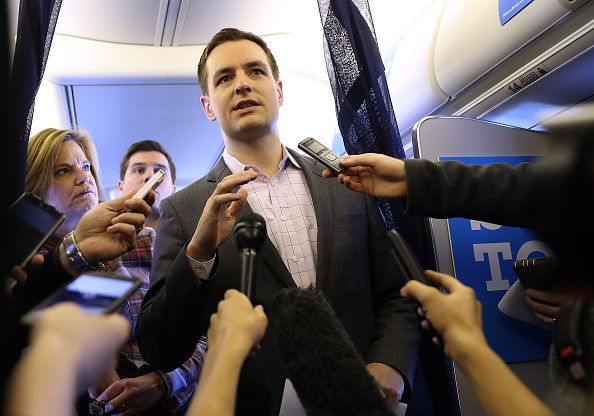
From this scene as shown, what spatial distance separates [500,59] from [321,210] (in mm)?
1351

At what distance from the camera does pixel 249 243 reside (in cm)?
106

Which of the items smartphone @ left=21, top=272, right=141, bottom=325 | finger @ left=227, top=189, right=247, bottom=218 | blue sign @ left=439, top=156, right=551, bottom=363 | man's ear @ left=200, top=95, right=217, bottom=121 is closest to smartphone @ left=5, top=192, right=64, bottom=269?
smartphone @ left=21, top=272, right=141, bottom=325

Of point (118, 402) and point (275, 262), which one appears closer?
point (275, 262)

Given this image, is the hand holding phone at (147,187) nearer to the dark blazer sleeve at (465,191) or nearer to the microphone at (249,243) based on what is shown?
the microphone at (249,243)

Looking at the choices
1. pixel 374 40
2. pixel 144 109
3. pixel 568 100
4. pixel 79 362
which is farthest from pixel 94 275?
pixel 144 109

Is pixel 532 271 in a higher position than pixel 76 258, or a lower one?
lower

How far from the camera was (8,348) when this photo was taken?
20.5 inches

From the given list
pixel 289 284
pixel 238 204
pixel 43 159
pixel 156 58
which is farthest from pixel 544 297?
pixel 156 58

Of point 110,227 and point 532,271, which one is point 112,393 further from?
point 532,271

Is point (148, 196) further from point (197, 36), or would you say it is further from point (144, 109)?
point (144, 109)

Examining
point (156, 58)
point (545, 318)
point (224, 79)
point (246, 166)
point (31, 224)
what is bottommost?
point (545, 318)

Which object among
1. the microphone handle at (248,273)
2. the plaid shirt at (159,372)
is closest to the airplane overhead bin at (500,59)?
the microphone handle at (248,273)

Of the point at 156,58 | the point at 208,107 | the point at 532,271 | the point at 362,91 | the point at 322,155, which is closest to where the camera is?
the point at 322,155

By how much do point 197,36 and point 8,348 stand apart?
383 cm
